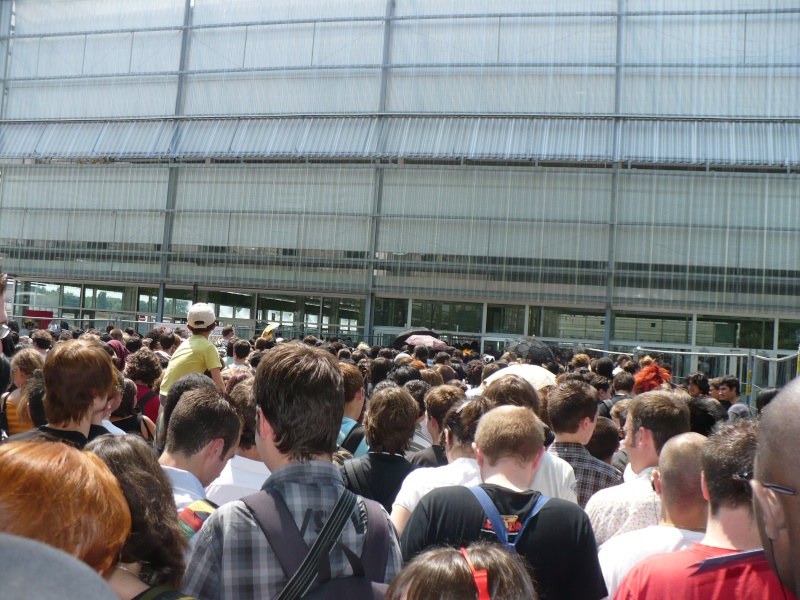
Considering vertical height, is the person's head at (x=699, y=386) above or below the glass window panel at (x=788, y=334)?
below

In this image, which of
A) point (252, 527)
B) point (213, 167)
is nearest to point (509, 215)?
point (213, 167)

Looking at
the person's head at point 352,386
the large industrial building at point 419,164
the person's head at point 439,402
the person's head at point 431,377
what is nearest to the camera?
the person's head at point 439,402

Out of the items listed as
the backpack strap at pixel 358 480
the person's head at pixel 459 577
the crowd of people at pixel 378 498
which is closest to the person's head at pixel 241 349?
the crowd of people at pixel 378 498

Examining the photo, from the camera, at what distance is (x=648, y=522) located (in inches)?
180

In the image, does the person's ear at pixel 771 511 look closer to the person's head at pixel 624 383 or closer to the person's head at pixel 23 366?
the person's head at pixel 23 366

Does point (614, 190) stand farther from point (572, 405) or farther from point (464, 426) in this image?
point (464, 426)

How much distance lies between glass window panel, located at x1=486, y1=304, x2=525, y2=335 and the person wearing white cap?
2633 cm

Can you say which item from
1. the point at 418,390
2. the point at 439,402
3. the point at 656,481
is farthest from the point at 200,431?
the point at 418,390

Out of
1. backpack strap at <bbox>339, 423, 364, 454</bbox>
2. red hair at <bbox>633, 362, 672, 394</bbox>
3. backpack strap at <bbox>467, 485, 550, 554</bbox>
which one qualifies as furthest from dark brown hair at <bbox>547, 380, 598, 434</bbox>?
A: red hair at <bbox>633, 362, 672, 394</bbox>

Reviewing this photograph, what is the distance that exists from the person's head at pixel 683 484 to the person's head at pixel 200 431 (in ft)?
7.00

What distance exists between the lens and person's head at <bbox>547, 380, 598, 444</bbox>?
19.3ft

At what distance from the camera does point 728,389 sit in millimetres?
11492

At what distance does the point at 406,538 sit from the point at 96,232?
36352 mm

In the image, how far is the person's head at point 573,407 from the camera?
5.89 meters
